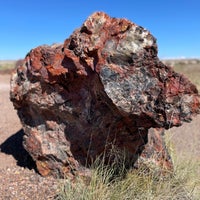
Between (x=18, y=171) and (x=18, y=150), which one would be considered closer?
(x=18, y=171)

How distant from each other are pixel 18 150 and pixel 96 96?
241 cm

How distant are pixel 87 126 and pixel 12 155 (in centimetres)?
190

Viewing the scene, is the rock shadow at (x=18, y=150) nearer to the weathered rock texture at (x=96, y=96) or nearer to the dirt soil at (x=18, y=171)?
the dirt soil at (x=18, y=171)

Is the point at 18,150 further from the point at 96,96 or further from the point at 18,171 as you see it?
the point at 96,96

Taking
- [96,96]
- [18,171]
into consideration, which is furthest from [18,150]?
[96,96]

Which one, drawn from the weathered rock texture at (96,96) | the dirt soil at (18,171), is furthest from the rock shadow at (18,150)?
the weathered rock texture at (96,96)

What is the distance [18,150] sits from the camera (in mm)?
6242

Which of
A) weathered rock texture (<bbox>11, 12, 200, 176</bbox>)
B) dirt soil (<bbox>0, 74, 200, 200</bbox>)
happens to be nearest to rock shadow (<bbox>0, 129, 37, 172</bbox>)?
dirt soil (<bbox>0, 74, 200, 200</bbox>)

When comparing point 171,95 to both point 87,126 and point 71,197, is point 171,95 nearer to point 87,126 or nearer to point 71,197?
point 87,126

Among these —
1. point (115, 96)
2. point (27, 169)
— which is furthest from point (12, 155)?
point (115, 96)

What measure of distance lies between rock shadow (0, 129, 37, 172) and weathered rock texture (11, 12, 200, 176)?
0.47 metres

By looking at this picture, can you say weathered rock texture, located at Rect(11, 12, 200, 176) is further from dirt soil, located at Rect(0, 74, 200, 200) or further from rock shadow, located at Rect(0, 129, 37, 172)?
rock shadow, located at Rect(0, 129, 37, 172)

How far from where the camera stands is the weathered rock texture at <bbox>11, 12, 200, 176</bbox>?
3.97 metres

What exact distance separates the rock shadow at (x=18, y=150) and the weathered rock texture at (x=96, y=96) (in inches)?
18.6
